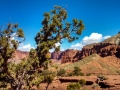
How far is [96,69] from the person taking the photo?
274 ft

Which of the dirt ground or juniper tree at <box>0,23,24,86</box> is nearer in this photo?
juniper tree at <box>0,23,24,86</box>

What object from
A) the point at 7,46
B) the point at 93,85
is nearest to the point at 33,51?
the point at 7,46

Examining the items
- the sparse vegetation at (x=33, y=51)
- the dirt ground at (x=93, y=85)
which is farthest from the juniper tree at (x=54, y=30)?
the dirt ground at (x=93, y=85)

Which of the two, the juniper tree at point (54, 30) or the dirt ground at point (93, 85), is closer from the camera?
the juniper tree at point (54, 30)

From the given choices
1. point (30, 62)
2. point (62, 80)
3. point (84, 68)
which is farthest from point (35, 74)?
point (84, 68)

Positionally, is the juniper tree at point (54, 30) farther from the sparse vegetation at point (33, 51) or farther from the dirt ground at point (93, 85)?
the dirt ground at point (93, 85)

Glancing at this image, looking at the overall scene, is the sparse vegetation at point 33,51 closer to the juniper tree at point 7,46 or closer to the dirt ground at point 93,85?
the juniper tree at point 7,46

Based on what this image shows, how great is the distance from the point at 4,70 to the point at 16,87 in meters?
1.59

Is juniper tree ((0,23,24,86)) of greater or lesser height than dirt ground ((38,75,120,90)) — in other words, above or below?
above

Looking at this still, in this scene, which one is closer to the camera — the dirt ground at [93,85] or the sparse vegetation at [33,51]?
the sparse vegetation at [33,51]

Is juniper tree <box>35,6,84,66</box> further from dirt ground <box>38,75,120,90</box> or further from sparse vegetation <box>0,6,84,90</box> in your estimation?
dirt ground <box>38,75,120,90</box>

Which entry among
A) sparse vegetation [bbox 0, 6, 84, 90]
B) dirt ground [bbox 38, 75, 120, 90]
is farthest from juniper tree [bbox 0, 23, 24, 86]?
dirt ground [bbox 38, 75, 120, 90]

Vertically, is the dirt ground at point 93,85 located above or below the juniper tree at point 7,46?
below

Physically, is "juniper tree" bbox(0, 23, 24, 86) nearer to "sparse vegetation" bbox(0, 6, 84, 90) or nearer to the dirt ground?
"sparse vegetation" bbox(0, 6, 84, 90)
